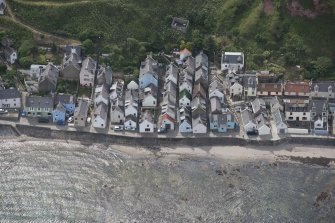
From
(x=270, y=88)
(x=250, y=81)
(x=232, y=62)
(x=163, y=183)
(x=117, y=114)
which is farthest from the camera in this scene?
(x=232, y=62)

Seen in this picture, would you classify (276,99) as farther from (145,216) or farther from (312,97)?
(145,216)

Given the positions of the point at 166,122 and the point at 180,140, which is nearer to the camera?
the point at 180,140

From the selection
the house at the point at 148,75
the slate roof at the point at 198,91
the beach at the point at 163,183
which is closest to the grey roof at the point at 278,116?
the beach at the point at 163,183

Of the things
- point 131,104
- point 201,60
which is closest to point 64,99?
point 131,104

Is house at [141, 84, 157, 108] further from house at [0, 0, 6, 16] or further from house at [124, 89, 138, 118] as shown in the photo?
house at [0, 0, 6, 16]

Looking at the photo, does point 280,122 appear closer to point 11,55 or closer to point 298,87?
point 298,87

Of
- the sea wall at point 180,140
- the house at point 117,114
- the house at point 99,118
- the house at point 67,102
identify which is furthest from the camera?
the house at point 67,102

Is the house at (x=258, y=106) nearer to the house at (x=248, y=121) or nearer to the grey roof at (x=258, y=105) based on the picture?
the grey roof at (x=258, y=105)
